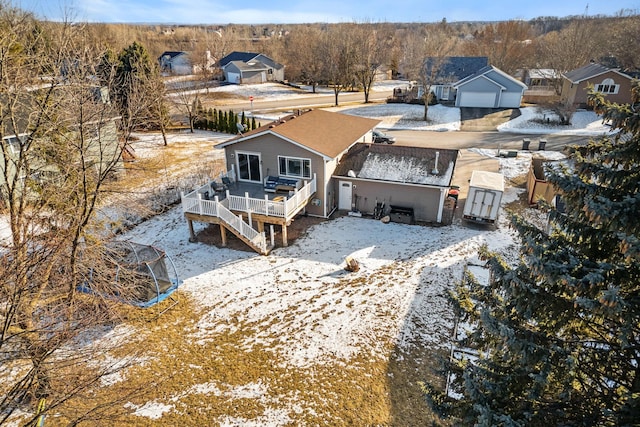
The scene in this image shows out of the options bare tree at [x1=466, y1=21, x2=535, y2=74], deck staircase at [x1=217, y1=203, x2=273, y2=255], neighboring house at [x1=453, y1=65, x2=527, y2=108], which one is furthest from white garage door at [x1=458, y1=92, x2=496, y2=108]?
deck staircase at [x1=217, y1=203, x2=273, y2=255]

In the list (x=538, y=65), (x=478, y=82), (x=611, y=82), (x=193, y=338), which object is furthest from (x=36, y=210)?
(x=538, y=65)

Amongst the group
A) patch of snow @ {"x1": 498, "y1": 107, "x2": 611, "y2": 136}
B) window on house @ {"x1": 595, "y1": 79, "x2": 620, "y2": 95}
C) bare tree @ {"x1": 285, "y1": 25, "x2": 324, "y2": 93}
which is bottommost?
patch of snow @ {"x1": 498, "y1": 107, "x2": 611, "y2": 136}

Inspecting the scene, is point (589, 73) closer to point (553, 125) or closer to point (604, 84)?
point (604, 84)

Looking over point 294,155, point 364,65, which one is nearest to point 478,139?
point 294,155

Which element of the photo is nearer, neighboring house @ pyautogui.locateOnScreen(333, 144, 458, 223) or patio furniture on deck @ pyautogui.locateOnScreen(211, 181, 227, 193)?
patio furniture on deck @ pyautogui.locateOnScreen(211, 181, 227, 193)

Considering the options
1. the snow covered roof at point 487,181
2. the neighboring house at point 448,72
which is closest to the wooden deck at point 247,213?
the snow covered roof at point 487,181

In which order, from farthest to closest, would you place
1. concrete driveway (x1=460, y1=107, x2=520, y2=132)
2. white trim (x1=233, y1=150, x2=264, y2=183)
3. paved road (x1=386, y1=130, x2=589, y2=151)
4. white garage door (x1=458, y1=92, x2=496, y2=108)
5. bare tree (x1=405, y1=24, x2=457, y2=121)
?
white garage door (x1=458, y1=92, x2=496, y2=108)
bare tree (x1=405, y1=24, x2=457, y2=121)
concrete driveway (x1=460, y1=107, x2=520, y2=132)
paved road (x1=386, y1=130, x2=589, y2=151)
white trim (x1=233, y1=150, x2=264, y2=183)

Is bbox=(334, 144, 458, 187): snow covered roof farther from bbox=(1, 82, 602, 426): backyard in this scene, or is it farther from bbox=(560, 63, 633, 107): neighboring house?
bbox=(560, 63, 633, 107): neighboring house

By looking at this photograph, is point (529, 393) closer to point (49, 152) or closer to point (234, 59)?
point (49, 152)
